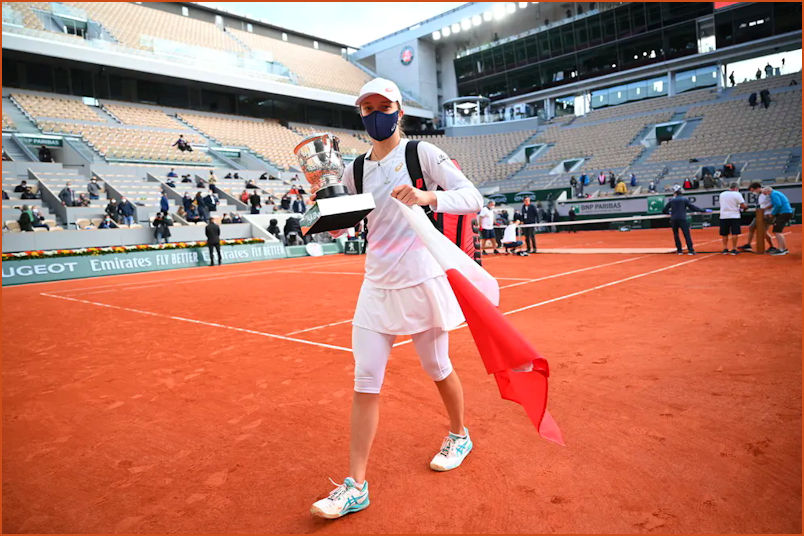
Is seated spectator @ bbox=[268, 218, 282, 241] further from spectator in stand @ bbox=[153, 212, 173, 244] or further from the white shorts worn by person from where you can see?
the white shorts worn by person

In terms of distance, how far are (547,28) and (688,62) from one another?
569 inches

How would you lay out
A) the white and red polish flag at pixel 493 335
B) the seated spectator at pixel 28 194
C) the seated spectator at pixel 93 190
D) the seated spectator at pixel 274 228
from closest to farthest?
the white and red polish flag at pixel 493 335 → the seated spectator at pixel 28 194 → the seated spectator at pixel 93 190 → the seated spectator at pixel 274 228

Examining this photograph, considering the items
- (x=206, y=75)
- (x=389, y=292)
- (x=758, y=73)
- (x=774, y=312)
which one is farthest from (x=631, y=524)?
(x=758, y=73)

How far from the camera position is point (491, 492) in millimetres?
2918

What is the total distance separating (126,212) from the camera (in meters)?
23.4

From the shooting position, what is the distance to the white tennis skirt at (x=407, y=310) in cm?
291

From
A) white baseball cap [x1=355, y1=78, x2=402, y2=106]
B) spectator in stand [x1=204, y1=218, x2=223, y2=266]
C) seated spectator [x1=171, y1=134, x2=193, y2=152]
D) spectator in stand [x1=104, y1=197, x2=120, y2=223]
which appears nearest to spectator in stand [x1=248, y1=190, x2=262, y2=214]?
spectator in stand [x1=204, y1=218, x2=223, y2=266]

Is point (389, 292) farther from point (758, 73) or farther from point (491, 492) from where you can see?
point (758, 73)

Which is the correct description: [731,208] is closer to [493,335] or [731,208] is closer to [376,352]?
[493,335]

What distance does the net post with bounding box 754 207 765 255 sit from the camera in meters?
13.2

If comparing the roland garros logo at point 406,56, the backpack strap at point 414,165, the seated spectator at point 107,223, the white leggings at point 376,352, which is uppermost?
the roland garros logo at point 406,56

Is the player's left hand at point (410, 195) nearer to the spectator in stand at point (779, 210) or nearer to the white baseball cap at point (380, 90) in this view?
the white baseball cap at point (380, 90)

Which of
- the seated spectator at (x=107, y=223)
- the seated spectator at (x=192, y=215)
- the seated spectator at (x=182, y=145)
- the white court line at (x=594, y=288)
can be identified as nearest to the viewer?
the white court line at (x=594, y=288)

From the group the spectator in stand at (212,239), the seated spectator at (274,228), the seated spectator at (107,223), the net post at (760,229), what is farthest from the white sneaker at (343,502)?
the seated spectator at (274,228)
